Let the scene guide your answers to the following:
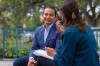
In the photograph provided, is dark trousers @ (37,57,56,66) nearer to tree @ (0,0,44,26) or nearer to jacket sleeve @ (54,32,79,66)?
jacket sleeve @ (54,32,79,66)

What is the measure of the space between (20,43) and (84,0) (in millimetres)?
6977

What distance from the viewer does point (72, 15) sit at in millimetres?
3541

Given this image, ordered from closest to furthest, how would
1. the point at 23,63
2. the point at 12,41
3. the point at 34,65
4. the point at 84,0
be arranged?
the point at 34,65 → the point at 23,63 → the point at 12,41 → the point at 84,0

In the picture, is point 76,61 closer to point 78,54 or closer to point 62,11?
point 78,54

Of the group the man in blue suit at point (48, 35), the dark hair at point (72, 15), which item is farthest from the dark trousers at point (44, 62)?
the dark hair at point (72, 15)

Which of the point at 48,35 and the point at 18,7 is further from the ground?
the point at 18,7

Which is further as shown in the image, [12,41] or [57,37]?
[12,41]

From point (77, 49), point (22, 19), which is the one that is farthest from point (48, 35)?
point (22, 19)

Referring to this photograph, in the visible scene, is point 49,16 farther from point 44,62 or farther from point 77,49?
point 77,49

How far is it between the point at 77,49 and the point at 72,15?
317 millimetres

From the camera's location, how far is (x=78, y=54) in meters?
3.59

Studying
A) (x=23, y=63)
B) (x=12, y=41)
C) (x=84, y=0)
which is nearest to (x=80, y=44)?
(x=23, y=63)

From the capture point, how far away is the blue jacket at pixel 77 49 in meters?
3.51

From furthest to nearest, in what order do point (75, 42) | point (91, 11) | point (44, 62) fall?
point (91, 11), point (44, 62), point (75, 42)
